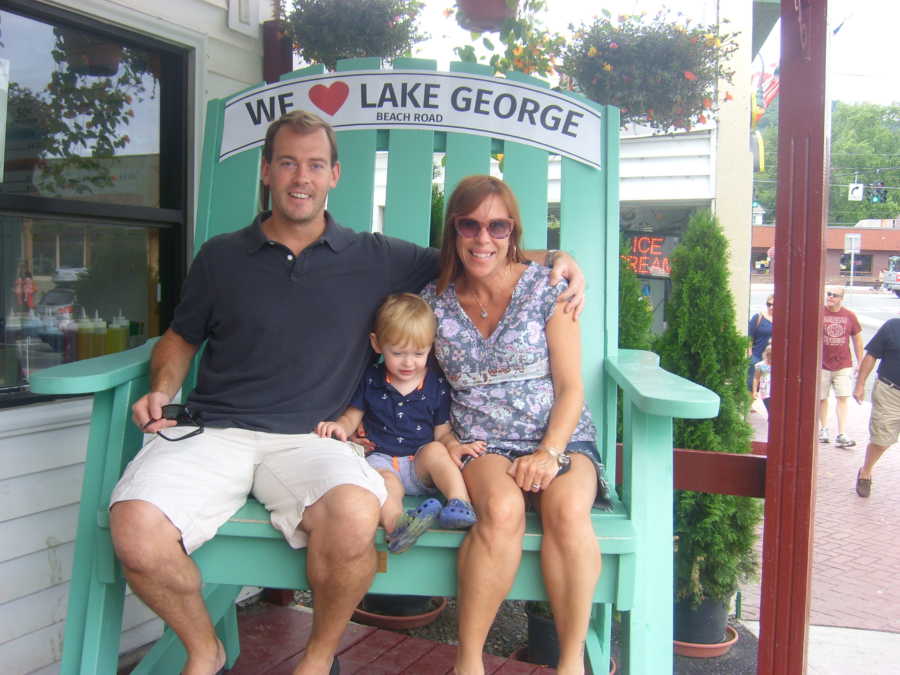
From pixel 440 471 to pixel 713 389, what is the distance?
4.89 ft

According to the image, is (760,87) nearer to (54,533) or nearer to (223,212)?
(223,212)

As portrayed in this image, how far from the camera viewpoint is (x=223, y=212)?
2281 mm

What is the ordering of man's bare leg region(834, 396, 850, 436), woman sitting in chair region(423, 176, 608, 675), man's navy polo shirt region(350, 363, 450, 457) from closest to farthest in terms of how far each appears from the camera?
woman sitting in chair region(423, 176, 608, 675)
man's navy polo shirt region(350, 363, 450, 457)
man's bare leg region(834, 396, 850, 436)

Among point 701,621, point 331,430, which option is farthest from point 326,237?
point 701,621

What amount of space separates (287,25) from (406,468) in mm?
1672

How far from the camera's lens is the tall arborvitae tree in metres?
2.76

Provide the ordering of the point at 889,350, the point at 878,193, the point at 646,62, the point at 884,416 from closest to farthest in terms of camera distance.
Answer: the point at 646,62, the point at 884,416, the point at 889,350, the point at 878,193

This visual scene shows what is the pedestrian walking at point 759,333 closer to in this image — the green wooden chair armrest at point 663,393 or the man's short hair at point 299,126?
the green wooden chair armrest at point 663,393

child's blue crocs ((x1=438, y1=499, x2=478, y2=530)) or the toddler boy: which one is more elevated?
the toddler boy

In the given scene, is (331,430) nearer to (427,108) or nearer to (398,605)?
(427,108)

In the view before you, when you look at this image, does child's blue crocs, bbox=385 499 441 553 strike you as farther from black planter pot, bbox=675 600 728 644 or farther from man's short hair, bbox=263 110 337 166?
black planter pot, bbox=675 600 728 644

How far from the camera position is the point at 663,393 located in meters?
1.41

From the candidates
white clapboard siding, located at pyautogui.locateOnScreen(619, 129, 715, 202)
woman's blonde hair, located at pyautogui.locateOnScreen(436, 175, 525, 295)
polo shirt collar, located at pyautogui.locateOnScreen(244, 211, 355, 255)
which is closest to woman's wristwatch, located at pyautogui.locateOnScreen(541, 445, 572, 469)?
woman's blonde hair, located at pyautogui.locateOnScreen(436, 175, 525, 295)

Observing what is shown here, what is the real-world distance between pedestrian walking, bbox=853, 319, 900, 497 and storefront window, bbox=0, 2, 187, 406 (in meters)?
4.84
